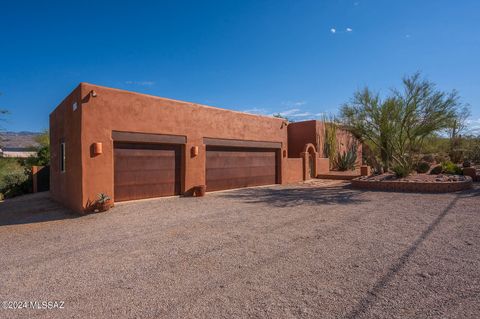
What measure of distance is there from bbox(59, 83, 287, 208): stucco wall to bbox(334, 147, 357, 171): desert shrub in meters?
10.8

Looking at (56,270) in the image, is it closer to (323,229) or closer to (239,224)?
(239,224)

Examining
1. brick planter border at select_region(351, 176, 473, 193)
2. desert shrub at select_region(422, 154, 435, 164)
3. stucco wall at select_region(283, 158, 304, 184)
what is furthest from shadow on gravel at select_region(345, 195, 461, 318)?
desert shrub at select_region(422, 154, 435, 164)

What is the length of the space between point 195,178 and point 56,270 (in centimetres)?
788

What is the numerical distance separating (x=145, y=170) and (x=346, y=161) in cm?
1653

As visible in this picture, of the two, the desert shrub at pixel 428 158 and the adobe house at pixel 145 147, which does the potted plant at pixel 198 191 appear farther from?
the desert shrub at pixel 428 158

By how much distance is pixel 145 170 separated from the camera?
1070 cm

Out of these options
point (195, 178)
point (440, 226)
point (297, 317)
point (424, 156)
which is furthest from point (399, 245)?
point (424, 156)

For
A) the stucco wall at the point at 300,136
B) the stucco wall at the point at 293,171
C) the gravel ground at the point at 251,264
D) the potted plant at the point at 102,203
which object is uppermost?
the stucco wall at the point at 300,136

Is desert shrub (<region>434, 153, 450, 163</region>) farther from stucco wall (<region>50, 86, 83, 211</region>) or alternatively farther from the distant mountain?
the distant mountain

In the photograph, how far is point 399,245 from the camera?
205 inches

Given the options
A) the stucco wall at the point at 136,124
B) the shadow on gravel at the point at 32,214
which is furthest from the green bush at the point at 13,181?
the stucco wall at the point at 136,124

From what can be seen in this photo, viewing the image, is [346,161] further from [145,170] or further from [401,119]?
[145,170]

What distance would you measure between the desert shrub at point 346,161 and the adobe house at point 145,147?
359 inches

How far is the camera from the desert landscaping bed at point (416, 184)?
459 inches
